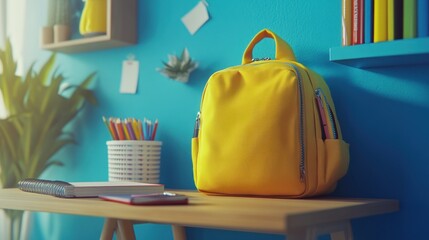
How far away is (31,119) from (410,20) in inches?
44.1

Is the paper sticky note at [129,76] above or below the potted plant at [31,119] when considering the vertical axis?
above

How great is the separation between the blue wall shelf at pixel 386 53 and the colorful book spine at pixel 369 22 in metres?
0.03

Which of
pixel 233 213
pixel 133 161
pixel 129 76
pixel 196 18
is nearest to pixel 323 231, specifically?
pixel 233 213

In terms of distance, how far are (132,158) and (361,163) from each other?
1.89 ft

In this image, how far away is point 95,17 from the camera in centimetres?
170

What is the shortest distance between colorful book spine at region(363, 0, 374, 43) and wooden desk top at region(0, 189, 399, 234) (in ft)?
1.07

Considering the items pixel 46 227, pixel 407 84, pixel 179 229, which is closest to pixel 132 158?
pixel 179 229

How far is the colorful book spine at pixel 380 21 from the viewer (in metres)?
1.16

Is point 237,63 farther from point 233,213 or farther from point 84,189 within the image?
point 233,213

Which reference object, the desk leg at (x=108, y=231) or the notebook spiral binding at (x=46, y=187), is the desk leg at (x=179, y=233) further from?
the notebook spiral binding at (x=46, y=187)

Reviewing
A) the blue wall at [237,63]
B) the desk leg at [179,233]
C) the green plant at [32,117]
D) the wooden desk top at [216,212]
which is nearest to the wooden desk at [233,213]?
the wooden desk top at [216,212]

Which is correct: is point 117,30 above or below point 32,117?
above

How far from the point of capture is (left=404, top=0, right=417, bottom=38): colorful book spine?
1120mm

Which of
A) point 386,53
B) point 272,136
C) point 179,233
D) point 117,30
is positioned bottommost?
point 179,233
